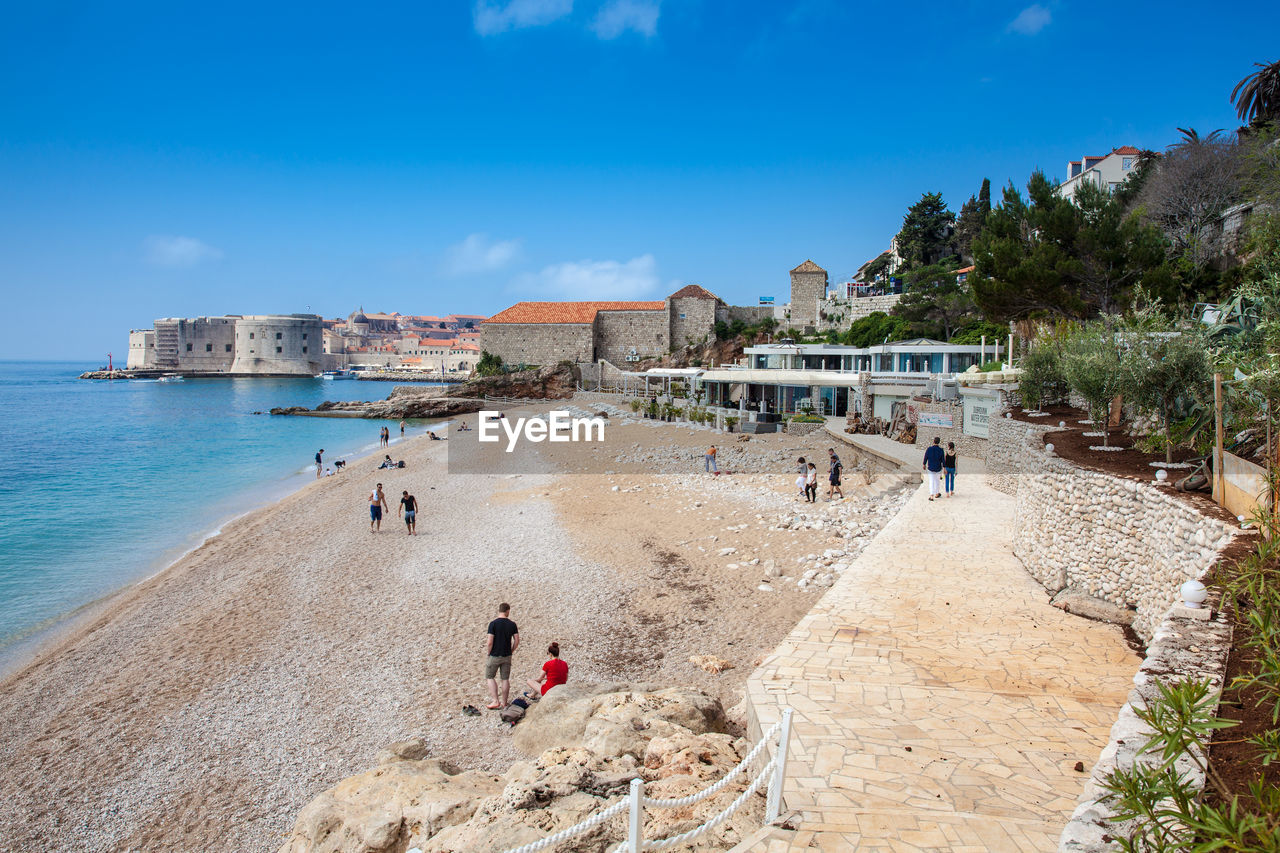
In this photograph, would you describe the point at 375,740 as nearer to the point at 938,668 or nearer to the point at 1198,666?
the point at 938,668

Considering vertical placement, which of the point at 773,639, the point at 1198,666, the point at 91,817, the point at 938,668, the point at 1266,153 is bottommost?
the point at 91,817

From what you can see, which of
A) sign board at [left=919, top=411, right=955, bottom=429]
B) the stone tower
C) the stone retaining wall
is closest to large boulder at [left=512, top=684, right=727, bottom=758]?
the stone retaining wall

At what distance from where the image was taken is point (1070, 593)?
6.58 metres

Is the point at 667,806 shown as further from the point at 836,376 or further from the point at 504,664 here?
the point at 836,376

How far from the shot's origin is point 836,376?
67.2 ft

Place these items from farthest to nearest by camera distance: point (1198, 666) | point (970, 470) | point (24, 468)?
point (24, 468) < point (970, 470) < point (1198, 666)

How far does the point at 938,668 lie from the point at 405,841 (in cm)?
386

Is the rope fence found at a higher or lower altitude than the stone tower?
lower

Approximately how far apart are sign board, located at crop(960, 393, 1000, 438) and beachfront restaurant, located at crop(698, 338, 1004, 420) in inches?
79.4

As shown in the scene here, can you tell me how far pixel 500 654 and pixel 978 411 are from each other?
1249 centimetres

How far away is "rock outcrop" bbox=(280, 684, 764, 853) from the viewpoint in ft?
11.0

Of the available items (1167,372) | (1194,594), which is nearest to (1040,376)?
(1167,372)

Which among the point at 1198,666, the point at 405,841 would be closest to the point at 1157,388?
the point at 1198,666

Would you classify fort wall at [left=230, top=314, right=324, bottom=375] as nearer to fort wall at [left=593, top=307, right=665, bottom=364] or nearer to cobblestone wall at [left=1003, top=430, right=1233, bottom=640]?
fort wall at [left=593, top=307, right=665, bottom=364]
